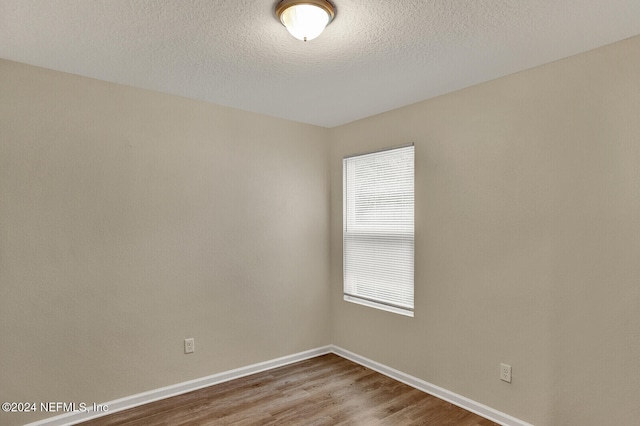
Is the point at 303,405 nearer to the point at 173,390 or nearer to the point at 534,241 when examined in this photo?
the point at 173,390

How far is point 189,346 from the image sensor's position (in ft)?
10.3

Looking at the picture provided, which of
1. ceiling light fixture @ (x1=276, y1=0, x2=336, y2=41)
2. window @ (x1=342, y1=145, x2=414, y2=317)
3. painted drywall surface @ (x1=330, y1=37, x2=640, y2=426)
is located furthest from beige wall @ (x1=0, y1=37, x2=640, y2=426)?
ceiling light fixture @ (x1=276, y1=0, x2=336, y2=41)

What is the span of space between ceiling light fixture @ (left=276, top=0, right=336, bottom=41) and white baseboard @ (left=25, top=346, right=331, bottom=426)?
2.87 meters

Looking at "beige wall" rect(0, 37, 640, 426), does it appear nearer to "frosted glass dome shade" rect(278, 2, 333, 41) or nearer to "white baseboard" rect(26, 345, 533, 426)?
"white baseboard" rect(26, 345, 533, 426)

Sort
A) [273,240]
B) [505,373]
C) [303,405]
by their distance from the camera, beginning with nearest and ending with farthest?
[505,373]
[303,405]
[273,240]

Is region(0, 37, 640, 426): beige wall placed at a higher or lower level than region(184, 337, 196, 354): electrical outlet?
higher

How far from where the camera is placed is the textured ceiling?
182 centimetres

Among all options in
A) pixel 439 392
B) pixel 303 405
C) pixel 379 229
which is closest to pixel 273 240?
pixel 379 229

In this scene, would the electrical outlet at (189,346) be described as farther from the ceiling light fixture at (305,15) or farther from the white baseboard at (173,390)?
the ceiling light fixture at (305,15)

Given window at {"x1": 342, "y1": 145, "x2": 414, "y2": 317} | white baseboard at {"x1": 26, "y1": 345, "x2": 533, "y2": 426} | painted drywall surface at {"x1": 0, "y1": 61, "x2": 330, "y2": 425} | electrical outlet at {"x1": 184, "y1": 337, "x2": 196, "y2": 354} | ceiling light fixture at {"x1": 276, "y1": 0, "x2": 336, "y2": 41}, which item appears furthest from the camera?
window at {"x1": 342, "y1": 145, "x2": 414, "y2": 317}

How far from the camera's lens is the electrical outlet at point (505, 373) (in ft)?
8.58

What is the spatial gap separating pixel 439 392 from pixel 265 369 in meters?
1.63

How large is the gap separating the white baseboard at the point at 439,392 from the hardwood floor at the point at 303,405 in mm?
56

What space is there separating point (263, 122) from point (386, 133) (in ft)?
4.02
